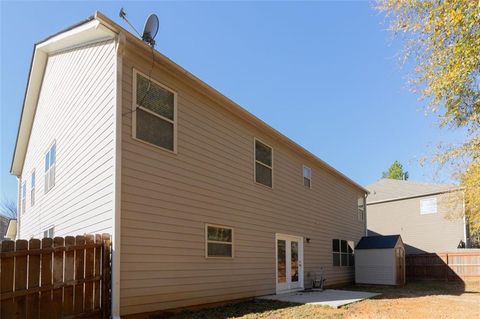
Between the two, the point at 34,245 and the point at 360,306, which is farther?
the point at 360,306

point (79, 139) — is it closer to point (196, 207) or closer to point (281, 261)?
point (196, 207)

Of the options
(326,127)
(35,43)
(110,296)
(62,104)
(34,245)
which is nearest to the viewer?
(34,245)

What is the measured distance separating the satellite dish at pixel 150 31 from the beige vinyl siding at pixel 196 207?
0.40 m

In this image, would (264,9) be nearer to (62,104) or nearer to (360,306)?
(62,104)

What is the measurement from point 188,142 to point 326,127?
83.0 feet

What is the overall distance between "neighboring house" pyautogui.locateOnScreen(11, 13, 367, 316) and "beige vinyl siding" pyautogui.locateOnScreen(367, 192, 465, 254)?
1287 cm

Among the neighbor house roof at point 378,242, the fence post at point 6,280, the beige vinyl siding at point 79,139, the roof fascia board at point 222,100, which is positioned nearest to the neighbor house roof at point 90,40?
the roof fascia board at point 222,100

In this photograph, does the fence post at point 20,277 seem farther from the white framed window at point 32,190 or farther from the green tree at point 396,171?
the green tree at point 396,171

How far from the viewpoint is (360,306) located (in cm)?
1023

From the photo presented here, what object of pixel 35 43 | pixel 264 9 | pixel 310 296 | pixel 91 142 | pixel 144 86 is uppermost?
pixel 264 9

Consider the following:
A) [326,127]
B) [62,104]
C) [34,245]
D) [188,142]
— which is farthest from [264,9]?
[326,127]

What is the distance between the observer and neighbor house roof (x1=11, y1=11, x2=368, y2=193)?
775 cm

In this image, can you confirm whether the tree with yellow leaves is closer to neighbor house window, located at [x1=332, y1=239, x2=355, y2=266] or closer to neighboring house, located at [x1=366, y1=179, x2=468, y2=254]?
neighbor house window, located at [x1=332, y1=239, x2=355, y2=266]

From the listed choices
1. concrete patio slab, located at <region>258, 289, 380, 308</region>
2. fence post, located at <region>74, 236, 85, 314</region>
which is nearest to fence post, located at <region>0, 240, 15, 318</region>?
fence post, located at <region>74, 236, 85, 314</region>
